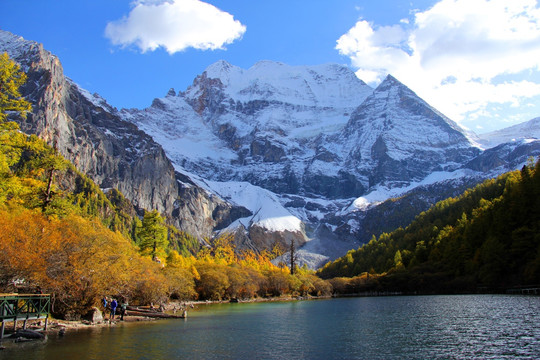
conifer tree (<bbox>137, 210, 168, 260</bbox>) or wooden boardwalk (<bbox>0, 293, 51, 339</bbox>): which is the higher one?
conifer tree (<bbox>137, 210, 168, 260</bbox>)

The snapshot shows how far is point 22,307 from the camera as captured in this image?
107ft

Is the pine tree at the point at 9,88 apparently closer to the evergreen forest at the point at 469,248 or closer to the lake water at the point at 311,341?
the lake water at the point at 311,341

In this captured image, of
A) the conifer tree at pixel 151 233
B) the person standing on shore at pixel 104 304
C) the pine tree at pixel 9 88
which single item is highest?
the pine tree at pixel 9 88

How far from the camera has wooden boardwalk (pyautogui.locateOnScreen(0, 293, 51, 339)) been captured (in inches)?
1191

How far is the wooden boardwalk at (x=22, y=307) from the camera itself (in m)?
30.2

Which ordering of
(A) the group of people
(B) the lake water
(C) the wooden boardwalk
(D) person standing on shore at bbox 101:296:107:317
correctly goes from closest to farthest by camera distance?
(B) the lake water, (C) the wooden boardwalk, (A) the group of people, (D) person standing on shore at bbox 101:296:107:317

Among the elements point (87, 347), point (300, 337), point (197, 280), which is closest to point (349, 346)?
point (300, 337)

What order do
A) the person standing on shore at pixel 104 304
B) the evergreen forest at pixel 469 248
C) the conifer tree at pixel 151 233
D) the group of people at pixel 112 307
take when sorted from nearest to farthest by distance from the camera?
the group of people at pixel 112 307, the person standing on shore at pixel 104 304, the conifer tree at pixel 151 233, the evergreen forest at pixel 469 248

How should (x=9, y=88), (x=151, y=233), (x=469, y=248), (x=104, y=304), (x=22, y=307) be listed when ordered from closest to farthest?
1. (x=9, y=88)
2. (x=22, y=307)
3. (x=104, y=304)
4. (x=151, y=233)
5. (x=469, y=248)

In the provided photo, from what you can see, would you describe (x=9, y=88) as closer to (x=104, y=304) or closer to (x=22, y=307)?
(x=22, y=307)

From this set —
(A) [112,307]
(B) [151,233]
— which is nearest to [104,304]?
(A) [112,307]

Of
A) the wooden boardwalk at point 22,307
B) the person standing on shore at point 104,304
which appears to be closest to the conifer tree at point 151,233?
the person standing on shore at point 104,304

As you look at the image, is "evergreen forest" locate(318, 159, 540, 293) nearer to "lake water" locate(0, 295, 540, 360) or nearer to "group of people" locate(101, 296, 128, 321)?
→ "lake water" locate(0, 295, 540, 360)

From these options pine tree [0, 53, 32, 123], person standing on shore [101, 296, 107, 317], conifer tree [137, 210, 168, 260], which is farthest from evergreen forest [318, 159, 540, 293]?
pine tree [0, 53, 32, 123]
